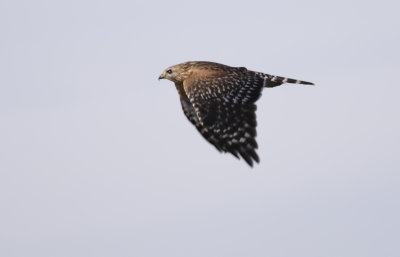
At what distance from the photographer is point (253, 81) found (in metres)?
30.0

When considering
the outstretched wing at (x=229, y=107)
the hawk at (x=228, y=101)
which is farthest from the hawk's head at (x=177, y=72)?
the outstretched wing at (x=229, y=107)

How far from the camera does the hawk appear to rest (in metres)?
28.7

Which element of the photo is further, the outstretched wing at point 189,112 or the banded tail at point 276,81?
the outstretched wing at point 189,112

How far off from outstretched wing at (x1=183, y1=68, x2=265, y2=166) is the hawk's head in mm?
1134

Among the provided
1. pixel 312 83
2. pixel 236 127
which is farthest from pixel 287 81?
pixel 236 127

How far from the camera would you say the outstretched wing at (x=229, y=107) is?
28641 mm

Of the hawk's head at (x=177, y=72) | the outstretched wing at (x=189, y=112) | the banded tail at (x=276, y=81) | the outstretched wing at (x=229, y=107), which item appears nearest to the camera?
the outstretched wing at (x=229, y=107)

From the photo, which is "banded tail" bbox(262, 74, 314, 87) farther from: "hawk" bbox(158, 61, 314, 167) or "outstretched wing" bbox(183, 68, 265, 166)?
"outstretched wing" bbox(183, 68, 265, 166)

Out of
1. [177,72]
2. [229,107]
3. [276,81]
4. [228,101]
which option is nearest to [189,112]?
[177,72]

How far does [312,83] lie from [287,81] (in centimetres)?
75

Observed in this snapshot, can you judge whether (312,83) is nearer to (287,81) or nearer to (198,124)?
(287,81)

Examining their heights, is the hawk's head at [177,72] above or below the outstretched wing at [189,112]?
above

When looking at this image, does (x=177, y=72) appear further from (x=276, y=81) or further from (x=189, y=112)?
(x=276, y=81)

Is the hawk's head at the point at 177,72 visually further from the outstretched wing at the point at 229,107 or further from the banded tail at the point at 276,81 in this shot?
the banded tail at the point at 276,81
